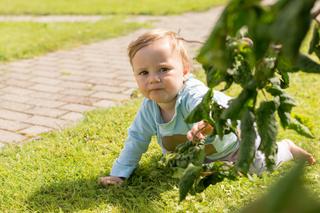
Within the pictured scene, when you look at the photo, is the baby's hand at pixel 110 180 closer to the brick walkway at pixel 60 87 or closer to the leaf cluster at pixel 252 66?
the leaf cluster at pixel 252 66

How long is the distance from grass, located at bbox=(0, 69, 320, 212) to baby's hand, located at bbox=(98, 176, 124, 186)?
0.11 ft

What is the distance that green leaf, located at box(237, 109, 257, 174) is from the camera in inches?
47.3

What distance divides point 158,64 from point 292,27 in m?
2.00

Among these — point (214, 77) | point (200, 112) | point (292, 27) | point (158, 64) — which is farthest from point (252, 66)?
point (158, 64)

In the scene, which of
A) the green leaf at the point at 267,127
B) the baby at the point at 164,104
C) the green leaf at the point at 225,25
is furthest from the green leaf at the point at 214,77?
the baby at the point at 164,104

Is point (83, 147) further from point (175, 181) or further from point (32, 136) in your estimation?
point (175, 181)

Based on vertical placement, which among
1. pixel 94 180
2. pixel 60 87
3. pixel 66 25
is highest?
pixel 94 180

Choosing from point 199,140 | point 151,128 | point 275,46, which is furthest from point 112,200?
point 275,46

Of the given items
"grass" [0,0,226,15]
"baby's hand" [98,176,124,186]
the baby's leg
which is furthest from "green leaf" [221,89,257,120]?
"grass" [0,0,226,15]

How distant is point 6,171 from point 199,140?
1339 millimetres

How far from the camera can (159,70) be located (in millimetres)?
2635

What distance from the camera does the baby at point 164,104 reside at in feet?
Answer: 8.63

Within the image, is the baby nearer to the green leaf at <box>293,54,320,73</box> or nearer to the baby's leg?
the baby's leg

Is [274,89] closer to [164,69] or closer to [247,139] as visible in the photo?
[247,139]
